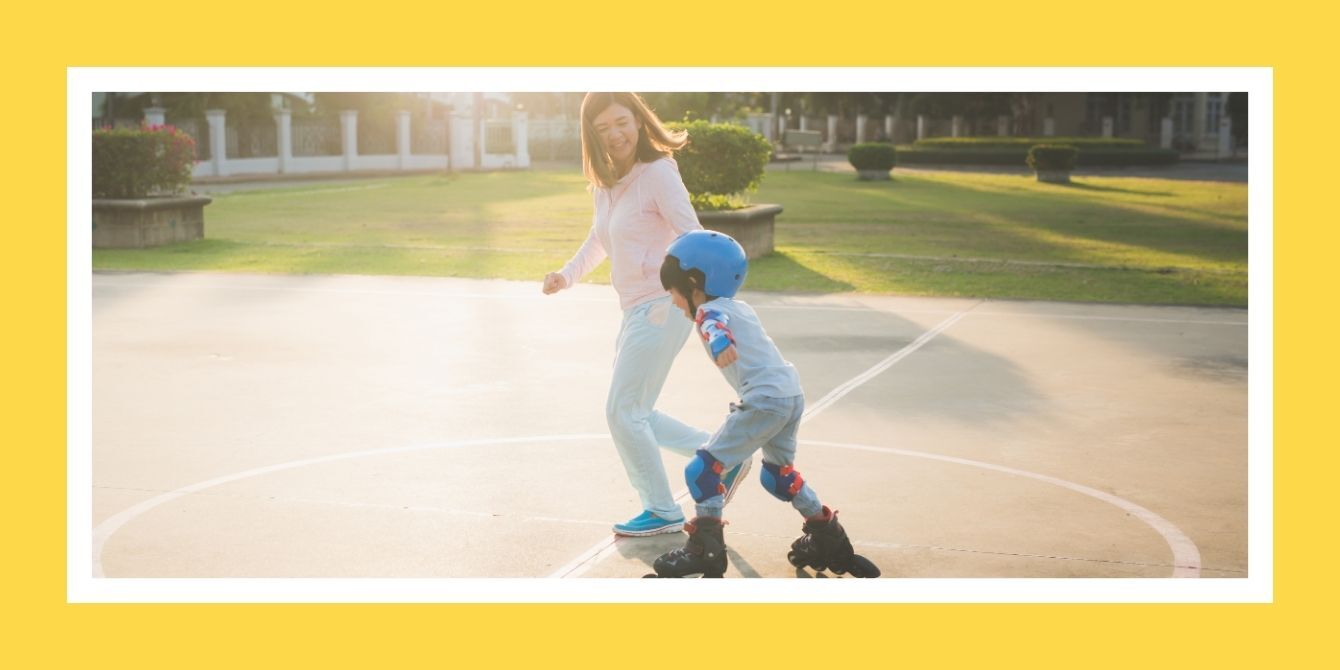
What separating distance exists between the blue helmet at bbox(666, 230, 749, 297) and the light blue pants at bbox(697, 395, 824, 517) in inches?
17.4

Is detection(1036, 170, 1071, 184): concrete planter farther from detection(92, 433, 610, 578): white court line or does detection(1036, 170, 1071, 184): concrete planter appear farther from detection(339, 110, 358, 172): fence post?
detection(92, 433, 610, 578): white court line

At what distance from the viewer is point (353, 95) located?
4984cm

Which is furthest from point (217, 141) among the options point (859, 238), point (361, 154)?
point (859, 238)

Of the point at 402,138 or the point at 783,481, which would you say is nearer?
the point at 783,481

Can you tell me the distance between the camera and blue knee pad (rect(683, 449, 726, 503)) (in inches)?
211

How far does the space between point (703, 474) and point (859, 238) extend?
51.8 ft

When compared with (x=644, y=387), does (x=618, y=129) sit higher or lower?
higher

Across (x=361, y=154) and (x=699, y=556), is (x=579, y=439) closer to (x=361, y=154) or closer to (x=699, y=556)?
(x=699, y=556)

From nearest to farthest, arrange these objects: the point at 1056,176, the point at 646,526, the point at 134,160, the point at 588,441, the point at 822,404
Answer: the point at 646,526 < the point at 588,441 < the point at 822,404 < the point at 134,160 < the point at 1056,176

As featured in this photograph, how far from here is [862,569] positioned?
17.7 ft

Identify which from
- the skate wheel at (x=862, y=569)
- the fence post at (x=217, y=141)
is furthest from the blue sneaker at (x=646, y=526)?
the fence post at (x=217, y=141)

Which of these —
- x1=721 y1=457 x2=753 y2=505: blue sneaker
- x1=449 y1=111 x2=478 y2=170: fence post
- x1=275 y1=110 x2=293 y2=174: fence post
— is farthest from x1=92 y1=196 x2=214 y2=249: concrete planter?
x1=449 y1=111 x2=478 y2=170: fence post

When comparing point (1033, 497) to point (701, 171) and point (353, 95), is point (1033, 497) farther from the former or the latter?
point (353, 95)
